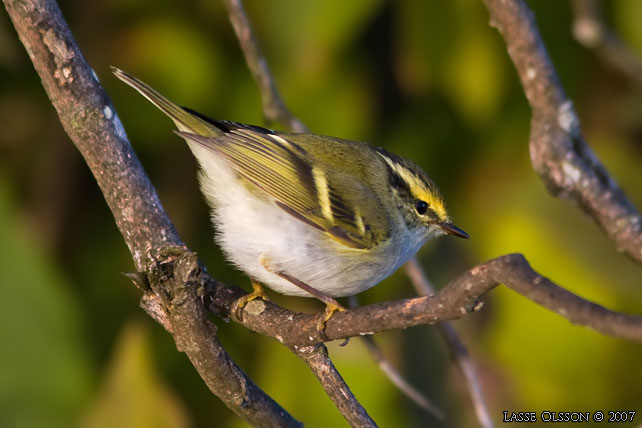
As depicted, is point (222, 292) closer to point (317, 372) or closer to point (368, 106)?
point (317, 372)

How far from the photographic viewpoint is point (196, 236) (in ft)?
9.53

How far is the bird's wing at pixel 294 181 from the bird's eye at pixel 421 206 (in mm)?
249

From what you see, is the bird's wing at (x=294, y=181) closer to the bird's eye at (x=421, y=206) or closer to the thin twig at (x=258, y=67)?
the thin twig at (x=258, y=67)

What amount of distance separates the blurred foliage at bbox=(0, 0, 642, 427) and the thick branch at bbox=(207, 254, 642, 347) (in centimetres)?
123

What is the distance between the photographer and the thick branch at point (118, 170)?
1401 mm

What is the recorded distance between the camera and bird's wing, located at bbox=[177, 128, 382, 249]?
1.90 metres

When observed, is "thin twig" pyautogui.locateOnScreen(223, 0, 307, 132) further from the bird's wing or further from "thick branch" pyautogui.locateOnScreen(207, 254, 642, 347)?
"thick branch" pyautogui.locateOnScreen(207, 254, 642, 347)

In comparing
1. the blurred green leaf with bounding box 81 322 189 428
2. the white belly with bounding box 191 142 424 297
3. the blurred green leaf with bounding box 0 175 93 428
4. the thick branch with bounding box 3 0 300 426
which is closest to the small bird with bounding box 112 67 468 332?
the white belly with bounding box 191 142 424 297

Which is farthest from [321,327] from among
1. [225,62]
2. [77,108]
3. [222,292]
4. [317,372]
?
[225,62]

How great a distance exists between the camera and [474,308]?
3.56 feet

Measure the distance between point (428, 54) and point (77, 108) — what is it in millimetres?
1409

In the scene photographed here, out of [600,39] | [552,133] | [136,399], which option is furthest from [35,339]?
[600,39]

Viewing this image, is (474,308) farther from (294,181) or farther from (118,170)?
(294,181)

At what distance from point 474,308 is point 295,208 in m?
0.87
